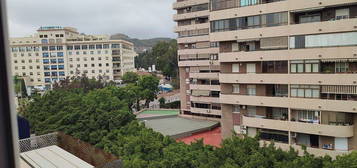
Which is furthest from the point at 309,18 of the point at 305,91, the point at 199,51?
the point at 199,51

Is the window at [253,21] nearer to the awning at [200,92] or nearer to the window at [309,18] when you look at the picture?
the window at [309,18]

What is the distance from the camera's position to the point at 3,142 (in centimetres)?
54

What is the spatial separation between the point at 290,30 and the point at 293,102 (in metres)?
1.53


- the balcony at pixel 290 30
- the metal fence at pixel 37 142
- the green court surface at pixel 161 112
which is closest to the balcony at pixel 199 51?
the green court surface at pixel 161 112

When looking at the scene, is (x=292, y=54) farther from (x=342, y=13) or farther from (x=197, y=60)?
(x=197, y=60)

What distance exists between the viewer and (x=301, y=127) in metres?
6.32

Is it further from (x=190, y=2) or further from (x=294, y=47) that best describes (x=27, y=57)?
(x=294, y=47)

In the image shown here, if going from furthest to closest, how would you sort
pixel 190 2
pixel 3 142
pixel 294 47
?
pixel 190 2, pixel 294 47, pixel 3 142

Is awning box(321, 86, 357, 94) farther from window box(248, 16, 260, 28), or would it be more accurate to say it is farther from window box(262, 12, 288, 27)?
window box(248, 16, 260, 28)

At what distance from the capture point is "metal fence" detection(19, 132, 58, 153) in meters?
3.51

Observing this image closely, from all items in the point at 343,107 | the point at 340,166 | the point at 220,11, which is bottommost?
the point at 340,166

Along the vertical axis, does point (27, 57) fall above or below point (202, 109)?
above

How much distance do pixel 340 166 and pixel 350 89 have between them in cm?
241

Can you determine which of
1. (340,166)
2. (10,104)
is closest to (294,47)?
(340,166)
